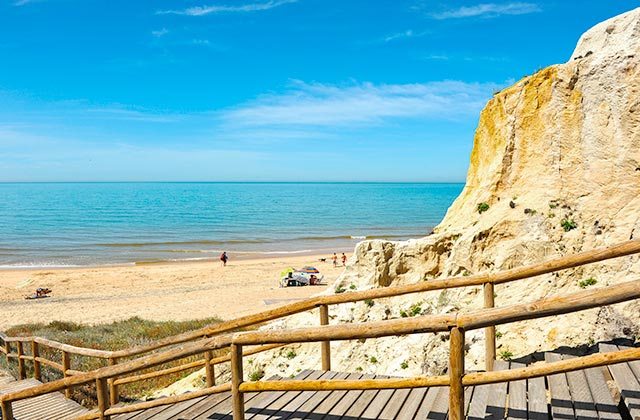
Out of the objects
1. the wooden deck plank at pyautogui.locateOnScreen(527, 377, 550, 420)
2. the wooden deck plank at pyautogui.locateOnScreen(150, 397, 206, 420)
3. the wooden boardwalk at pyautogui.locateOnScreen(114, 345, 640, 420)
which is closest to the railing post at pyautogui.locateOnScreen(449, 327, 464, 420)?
the wooden boardwalk at pyautogui.locateOnScreen(114, 345, 640, 420)

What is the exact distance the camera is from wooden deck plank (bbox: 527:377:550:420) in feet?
11.5

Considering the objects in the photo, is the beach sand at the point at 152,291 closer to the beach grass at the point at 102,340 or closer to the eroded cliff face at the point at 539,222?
the beach grass at the point at 102,340

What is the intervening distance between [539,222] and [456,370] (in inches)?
230

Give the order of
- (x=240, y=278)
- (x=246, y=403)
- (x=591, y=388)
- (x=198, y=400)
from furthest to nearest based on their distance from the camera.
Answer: (x=240, y=278), (x=198, y=400), (x=246, y=403), (x=591, y=388)

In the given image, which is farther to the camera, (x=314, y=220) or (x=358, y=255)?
(x=314, y=220)

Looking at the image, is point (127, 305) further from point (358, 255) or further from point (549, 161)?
point (549, 161)

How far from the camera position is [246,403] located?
4527mm

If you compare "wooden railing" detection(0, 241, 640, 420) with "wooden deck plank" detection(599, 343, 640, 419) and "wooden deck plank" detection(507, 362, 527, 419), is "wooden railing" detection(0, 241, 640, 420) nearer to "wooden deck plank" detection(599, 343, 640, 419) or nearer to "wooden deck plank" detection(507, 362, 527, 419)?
"wooden deck plank" detection(507, 362, 527, 419)

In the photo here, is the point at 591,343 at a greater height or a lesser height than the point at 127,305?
greater

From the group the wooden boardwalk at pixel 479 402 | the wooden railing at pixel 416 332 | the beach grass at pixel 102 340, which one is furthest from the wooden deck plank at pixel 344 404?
the beach grass at pixel 102 340

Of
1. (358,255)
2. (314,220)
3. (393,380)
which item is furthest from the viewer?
(314,220)

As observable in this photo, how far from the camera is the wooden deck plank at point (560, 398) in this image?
A: 11.5ft

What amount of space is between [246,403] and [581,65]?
24.5 feet

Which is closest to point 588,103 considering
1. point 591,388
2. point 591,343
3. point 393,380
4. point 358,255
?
point 591,343
